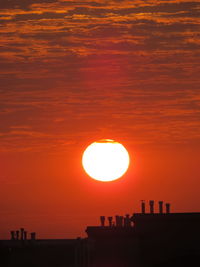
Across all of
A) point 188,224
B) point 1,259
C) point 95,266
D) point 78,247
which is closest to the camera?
point 95,266

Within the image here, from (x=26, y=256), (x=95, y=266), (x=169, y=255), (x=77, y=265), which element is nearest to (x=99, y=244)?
(x=95, y=266)

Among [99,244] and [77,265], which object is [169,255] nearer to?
[99,244]

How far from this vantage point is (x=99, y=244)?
5797 cm

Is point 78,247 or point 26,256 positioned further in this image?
point 26,256

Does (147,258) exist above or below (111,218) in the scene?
below

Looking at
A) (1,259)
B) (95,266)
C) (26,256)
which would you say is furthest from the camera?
(26,256)

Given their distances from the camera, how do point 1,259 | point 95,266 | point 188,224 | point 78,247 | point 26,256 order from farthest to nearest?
point 26,256, point 78,247, point 1,259, point 188,224, point 95,266

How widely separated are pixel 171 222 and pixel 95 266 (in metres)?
7.13

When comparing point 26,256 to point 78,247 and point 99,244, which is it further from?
point 99,244

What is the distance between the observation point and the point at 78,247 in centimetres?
7062

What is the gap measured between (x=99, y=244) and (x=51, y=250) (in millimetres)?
19832

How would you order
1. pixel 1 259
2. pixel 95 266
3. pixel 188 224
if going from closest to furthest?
1. pixel 95 266
2. pixel 188 224
3. pixel 1 259

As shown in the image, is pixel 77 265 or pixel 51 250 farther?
pixel 51 250

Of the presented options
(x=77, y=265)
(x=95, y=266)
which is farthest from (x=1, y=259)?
(x=95, y=266)
